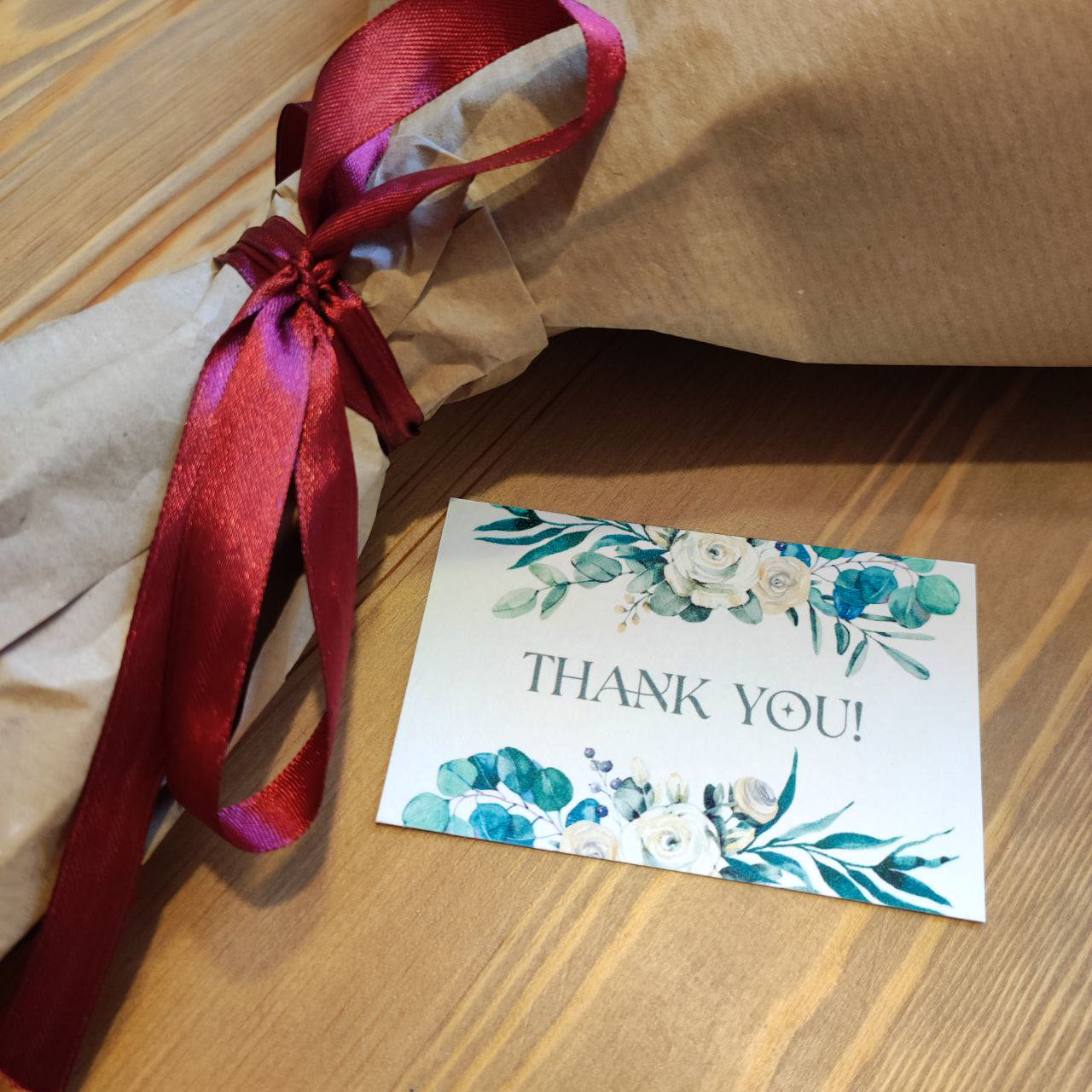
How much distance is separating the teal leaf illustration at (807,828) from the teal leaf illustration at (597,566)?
131mm

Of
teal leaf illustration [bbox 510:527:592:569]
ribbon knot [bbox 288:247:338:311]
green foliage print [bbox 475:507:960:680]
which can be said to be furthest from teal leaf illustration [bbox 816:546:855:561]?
ribbon knot [bbox 288:247:338:311]

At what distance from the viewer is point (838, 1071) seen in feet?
1.30

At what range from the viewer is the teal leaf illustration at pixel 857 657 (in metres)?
0.46

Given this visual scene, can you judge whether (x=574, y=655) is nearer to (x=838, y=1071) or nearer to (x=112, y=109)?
(x=838, y=1071)

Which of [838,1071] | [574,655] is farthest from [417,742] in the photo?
[838,1071]

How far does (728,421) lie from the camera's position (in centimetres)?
53

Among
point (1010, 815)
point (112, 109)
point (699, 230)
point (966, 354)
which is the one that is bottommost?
point (1010, 815)

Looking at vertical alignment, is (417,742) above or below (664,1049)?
above

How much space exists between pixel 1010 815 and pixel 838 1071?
12 cm

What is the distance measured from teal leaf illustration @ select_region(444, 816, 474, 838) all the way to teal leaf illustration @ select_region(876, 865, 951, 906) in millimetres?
162

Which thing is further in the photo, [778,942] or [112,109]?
[112,109]

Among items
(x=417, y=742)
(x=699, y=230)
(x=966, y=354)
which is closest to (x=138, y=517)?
(x=417, y=742)

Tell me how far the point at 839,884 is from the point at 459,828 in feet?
0.50

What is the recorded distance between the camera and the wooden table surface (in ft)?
1.31
